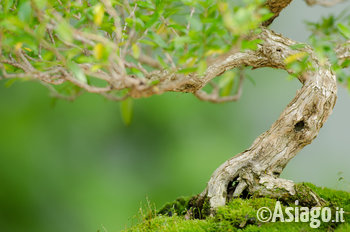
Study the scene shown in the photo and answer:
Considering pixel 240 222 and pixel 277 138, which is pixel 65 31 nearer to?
pixel 240 222

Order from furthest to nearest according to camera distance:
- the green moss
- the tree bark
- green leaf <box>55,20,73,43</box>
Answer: the tree bark, the green moss, green leaf <box>55,20,73,43</box>

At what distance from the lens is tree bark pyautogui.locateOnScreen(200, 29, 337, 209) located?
6.89 ft

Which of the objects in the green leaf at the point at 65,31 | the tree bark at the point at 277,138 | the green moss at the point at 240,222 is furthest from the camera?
the tree bark at the point at 277,138

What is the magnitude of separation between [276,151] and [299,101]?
0.97 feet

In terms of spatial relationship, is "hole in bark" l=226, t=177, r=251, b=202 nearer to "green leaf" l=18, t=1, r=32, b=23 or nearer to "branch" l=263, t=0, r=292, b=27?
"branch" l=263, t=0, r=292, b=27

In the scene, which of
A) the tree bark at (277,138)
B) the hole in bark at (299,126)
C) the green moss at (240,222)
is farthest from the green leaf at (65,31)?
the hole in bark at (299,126)

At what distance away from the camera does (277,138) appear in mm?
2158

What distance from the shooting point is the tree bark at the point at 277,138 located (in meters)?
2.10

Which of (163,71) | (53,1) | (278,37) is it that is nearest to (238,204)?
(163,71)

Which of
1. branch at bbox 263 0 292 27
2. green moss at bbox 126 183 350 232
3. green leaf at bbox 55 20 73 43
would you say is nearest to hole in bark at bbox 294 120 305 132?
green moss at bbox 126 183 350 232

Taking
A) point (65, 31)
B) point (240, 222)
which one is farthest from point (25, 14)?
point (240, 222)

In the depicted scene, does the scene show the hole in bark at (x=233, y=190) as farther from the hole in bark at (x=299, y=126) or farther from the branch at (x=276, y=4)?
the branch at (x=276, y=4)

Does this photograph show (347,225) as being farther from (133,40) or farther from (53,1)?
(53,1)

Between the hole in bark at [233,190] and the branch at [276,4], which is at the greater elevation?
the branch at [276,4]
